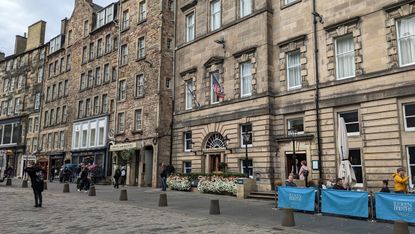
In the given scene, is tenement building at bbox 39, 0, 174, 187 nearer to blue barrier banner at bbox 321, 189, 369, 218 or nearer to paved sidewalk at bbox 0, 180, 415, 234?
paved sidewalk at bbox 0, 180, 415, 234

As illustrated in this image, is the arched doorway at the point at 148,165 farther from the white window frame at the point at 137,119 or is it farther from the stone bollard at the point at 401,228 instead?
the stone bollard at the point at 401,228

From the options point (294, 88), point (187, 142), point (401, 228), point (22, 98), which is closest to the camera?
point (401, 228)

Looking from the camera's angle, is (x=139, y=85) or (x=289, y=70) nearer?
(x=289, y=70)

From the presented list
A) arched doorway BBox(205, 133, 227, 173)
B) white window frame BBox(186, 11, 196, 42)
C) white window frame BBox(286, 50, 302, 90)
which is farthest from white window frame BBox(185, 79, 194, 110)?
white window frame BBox(286, 50, 302, 90)

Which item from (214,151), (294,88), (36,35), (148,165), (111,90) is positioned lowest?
(148,165)

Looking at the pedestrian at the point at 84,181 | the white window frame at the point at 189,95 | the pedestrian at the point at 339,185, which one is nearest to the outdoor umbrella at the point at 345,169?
the pedestrian at the point at 339,185

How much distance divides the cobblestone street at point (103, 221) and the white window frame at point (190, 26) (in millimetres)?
17758

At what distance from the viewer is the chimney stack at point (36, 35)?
2108 inches

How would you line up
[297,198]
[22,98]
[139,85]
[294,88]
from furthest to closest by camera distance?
[22,98] < [139,85] < [294,88] < [297,198]

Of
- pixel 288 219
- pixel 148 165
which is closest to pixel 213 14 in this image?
pixel 148 165

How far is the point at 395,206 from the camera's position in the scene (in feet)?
38.4

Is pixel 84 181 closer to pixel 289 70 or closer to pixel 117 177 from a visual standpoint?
pixel 117 177

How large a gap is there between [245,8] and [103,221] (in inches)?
705

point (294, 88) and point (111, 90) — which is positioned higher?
point (111, 90)
